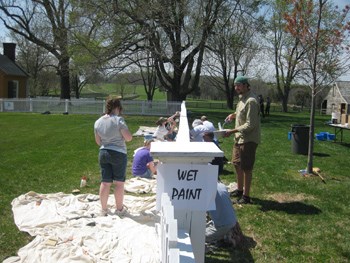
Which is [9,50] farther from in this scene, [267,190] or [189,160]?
[189,160]

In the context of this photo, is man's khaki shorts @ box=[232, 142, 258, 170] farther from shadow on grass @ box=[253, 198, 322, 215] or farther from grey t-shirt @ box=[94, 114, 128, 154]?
grey t-shirt @ box=[94, 114, 128, 154]

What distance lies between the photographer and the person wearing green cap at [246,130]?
20.2ft

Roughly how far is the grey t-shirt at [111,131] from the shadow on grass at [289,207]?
245 centimetres

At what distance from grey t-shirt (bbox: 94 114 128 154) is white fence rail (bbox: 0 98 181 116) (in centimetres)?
1999

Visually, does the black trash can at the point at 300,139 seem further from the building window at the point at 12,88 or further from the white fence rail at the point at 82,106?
the building window at the point at 12,88

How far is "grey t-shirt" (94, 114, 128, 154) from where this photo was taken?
557cm

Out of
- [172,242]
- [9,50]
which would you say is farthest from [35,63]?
[172,242]

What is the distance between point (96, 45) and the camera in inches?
925

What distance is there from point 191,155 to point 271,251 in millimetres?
2682

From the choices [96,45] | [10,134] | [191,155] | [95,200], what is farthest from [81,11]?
[191,155]

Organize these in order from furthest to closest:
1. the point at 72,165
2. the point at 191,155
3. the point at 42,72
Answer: the point at 42,72 < the point at 72,165 < the point at 191,155

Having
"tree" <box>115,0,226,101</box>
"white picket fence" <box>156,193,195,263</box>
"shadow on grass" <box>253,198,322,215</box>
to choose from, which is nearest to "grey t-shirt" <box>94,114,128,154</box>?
"shadow on grass" <box>253,198,322,215</box>

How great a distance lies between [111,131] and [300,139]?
808 centimetres

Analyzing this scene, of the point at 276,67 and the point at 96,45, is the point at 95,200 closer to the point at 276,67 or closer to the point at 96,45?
the point at 96,45
